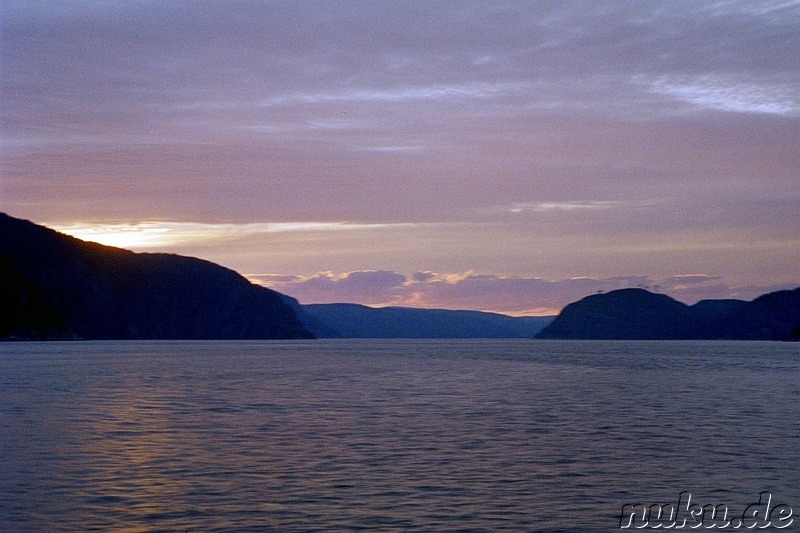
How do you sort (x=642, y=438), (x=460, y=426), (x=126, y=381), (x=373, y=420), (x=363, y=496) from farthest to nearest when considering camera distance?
(x=126, y=381), (x=373, y=420), (x=460, y=426), (x=642, y=438), (x=363, y=496)

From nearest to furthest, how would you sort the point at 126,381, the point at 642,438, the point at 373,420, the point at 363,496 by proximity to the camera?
1. the point at 363,496
2. the point at 642,438
3. the point at 373,420
4. the point at 126,381

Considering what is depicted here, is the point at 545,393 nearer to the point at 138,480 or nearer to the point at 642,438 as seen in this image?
the point at 642,438

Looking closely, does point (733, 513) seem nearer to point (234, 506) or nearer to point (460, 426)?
point (234, 506)

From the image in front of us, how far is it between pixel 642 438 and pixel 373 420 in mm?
15738

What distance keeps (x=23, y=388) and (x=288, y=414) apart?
38.0 meters

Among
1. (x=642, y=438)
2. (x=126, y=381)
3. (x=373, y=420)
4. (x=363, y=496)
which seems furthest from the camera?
(x=126, y=381)

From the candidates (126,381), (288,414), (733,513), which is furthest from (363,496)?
(126,381)

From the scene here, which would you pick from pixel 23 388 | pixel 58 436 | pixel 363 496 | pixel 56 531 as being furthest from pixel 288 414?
pixel 23 388

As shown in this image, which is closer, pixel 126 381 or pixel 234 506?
pixel 234 506

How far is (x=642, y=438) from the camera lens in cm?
4481

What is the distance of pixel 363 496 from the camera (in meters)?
29.0

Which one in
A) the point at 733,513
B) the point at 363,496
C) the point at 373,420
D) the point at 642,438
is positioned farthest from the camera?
the point at 373,420

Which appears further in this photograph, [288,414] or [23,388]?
[23,388]

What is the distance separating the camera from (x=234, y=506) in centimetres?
2766
